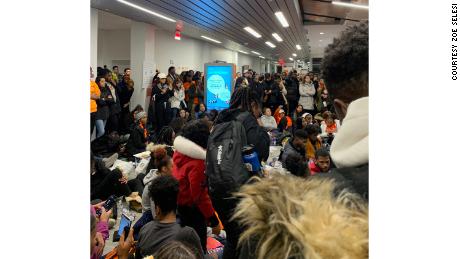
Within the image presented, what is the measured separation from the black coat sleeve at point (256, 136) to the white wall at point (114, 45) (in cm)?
1151

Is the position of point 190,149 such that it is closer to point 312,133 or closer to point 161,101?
point 312,133

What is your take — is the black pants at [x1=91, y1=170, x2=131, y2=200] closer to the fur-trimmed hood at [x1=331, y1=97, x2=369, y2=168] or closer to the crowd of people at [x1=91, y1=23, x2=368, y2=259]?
the crowd of people at [x1=91, y1=23, x2=368, y2=259]

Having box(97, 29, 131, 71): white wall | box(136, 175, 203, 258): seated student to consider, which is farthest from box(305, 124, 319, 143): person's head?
box(97, 29, 131, 71): white wall

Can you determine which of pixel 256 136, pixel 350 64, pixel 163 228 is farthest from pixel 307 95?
pixel 350 64

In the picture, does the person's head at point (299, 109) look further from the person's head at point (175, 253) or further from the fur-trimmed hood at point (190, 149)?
the person's head at point (175, 253)

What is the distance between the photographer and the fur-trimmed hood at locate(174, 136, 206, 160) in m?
2.50

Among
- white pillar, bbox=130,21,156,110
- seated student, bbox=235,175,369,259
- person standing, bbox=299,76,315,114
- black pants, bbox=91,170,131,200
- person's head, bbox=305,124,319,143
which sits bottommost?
black pants, bbox=91,170,131,200

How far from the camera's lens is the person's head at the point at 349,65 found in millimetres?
919

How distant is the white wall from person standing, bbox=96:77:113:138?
637 centimetres

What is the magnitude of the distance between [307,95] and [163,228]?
617 centimetres
